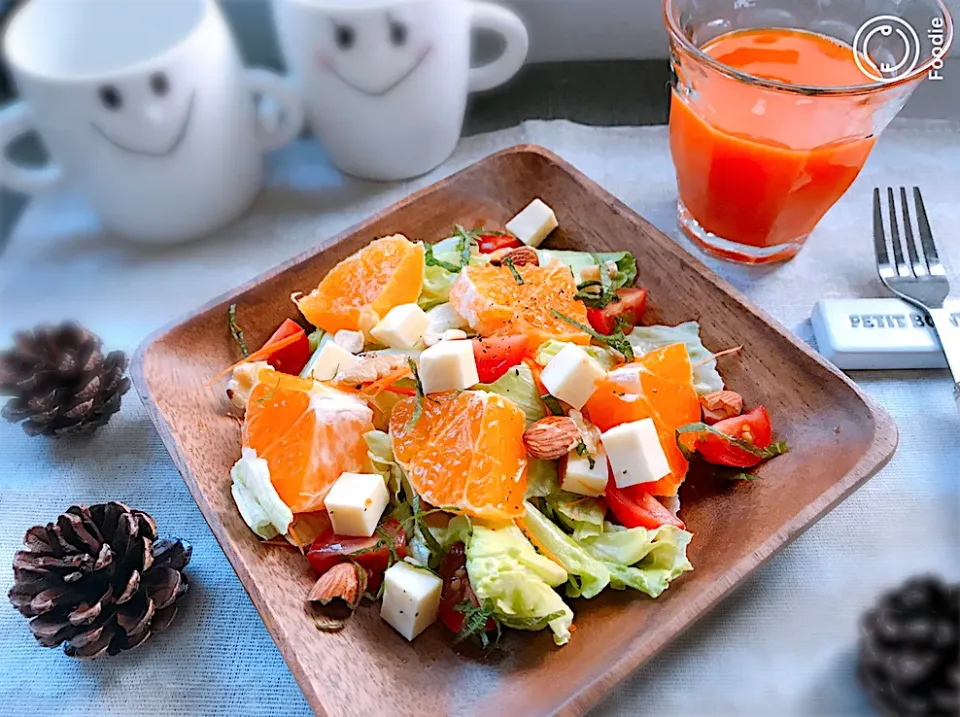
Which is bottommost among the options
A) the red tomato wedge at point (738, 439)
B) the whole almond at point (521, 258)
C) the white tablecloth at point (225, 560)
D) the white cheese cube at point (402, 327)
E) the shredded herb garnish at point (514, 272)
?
the white tablecloth at point (225, 560)

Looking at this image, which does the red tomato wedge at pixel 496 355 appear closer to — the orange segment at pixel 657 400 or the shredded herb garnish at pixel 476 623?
→ the orange segment at pixel 657 400

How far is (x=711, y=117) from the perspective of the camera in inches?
53.4

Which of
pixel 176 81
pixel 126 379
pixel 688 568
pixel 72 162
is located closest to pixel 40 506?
pixel 126 379

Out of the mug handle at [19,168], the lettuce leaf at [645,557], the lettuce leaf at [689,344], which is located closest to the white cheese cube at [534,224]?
the lettuce leaf at [689,344]

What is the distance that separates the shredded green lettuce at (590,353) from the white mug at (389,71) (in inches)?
26.2

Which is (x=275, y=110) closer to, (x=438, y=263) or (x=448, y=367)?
(x=438, y=263)

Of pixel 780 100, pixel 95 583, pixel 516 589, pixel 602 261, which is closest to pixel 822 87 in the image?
pixel 780 100

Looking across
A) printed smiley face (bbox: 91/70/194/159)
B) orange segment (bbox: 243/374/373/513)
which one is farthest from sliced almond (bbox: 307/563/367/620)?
printed smiley face (bbox: 91/70/194/159)

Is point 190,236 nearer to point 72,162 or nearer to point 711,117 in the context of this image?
point 72,162

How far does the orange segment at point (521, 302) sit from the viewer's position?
4.01ft

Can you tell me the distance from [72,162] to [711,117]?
1112 millimetres

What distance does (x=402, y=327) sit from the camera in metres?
1.20

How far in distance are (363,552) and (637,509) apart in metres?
0.35

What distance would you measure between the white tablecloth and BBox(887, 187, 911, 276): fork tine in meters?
0.06
